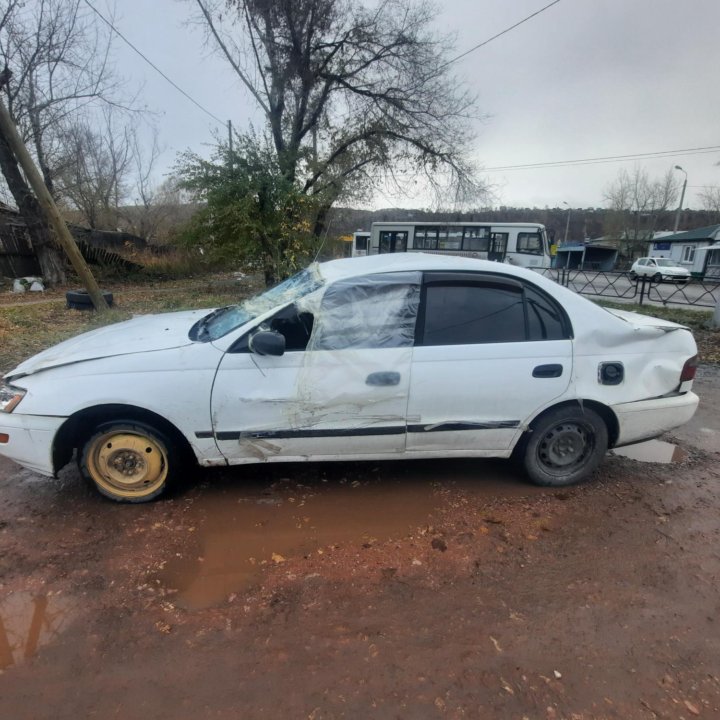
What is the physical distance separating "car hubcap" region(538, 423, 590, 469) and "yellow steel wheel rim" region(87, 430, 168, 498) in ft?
8.46

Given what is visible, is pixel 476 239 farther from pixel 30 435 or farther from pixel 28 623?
pixel 28 623

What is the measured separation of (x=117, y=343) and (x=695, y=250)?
43862 mm

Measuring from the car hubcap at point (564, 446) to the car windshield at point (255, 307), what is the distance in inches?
75.4

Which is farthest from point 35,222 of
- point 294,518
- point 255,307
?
point 294,518

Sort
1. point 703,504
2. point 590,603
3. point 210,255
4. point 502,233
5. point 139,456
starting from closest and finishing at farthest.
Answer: point 590,603 < point 139,456 < point 703,504 < point 210,255 < point 502,233

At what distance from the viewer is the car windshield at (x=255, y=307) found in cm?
303

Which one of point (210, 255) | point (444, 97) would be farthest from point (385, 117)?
point (210, 255)

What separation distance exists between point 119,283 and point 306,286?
1915cm

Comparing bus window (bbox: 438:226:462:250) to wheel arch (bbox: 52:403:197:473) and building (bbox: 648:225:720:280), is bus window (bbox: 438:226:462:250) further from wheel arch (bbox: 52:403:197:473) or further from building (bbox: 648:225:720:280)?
wheel arch (bbox: 52:403:197:473)

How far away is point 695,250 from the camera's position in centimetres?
3594

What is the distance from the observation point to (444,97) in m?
14.9

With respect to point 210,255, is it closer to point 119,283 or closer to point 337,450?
point 119,283

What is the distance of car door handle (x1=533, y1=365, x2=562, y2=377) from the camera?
3.01 metres

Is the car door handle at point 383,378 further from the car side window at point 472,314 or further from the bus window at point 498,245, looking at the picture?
the bus window at point 498,245
